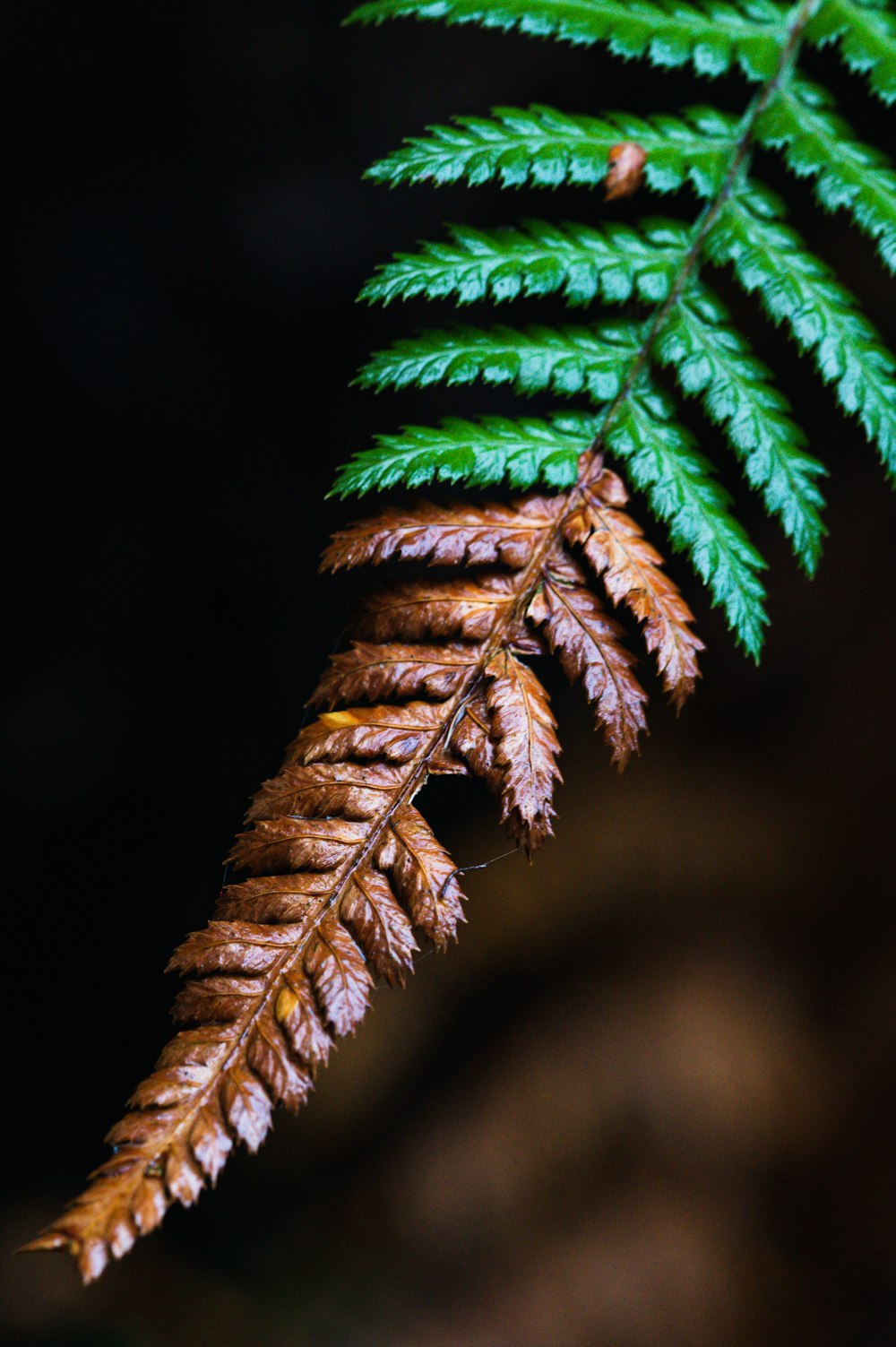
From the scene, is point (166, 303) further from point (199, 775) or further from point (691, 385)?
point (691, 385)

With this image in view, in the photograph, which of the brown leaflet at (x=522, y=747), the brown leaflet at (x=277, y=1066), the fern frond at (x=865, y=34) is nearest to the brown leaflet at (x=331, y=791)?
the brown leaflet at (x=522, y=747)

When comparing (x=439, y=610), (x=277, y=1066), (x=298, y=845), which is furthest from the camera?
(x=439, y=610)

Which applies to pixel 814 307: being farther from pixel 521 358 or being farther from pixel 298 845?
pixel 298 845

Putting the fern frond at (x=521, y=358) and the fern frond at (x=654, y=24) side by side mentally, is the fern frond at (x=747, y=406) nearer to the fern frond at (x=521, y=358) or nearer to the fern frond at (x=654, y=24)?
the fern frond at (x=521, y=358)

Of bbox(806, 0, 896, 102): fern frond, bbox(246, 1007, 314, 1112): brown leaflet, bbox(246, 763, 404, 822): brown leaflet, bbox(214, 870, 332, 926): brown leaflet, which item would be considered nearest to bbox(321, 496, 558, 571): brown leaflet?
bbox(246, 763, 404, 822): brown leaflet

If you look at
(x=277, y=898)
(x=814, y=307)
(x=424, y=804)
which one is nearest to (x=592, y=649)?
(x=277, y=898)

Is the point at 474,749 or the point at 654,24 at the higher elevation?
the point at 654,24

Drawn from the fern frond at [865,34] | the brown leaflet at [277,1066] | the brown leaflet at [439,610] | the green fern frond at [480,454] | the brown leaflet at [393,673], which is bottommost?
the brown leaflet at [277,1066]
